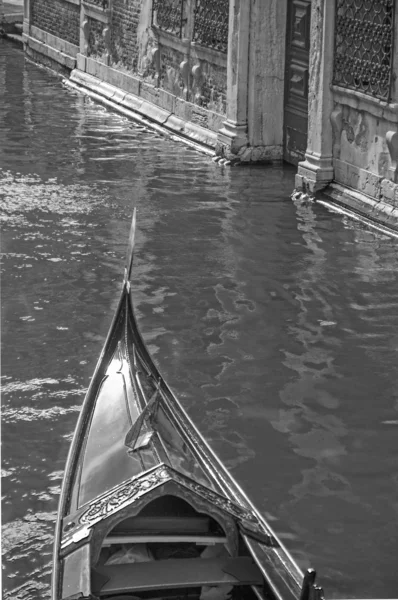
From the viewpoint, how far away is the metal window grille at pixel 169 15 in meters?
11.8

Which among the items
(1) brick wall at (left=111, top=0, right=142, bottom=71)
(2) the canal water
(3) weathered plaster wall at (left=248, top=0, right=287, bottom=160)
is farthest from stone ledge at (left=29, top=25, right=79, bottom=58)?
(3) weathered plaster wall at (left=248, top=0, right=287, bottom=160)

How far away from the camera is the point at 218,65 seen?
1117 centimetres

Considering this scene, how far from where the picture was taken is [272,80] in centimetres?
1059

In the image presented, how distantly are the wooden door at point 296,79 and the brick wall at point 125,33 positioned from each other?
10.1ft

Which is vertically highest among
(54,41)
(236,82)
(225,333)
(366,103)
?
(366,103)

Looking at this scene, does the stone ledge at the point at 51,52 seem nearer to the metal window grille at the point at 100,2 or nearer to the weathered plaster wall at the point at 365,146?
the metal window grille at the point at 100,2

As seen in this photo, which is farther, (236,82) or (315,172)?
(236,82)

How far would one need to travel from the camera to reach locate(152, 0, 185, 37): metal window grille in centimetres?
1182

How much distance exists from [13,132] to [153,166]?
6.13 feet

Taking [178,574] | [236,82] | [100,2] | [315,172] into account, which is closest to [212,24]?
[236,82]

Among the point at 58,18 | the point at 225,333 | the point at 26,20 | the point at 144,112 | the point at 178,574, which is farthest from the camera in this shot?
the point at 26,20

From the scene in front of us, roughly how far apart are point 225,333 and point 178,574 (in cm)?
326

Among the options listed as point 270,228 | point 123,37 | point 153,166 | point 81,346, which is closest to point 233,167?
point 153,166

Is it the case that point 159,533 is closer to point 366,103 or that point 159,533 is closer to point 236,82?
point 366,103
